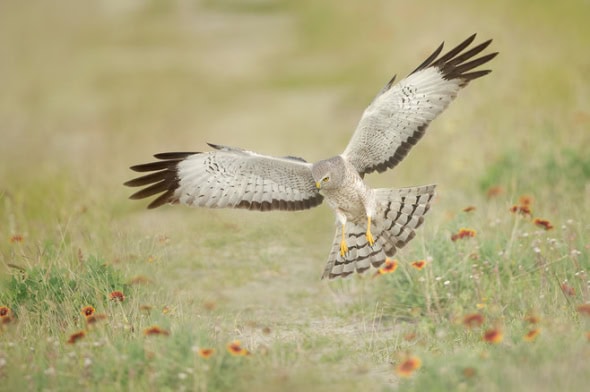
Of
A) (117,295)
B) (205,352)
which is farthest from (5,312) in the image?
(205,352)

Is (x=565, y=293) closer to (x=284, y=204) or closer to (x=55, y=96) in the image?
(x=284, y=204)

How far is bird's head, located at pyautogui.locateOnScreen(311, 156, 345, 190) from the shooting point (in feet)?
19.1

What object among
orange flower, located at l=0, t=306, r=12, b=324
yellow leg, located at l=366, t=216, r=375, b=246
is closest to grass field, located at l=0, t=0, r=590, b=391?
orange flower, located at l=0, t=306, r=12, b=324

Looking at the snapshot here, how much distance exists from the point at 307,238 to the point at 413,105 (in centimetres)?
254

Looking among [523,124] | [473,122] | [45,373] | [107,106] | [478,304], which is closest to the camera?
[45,373]

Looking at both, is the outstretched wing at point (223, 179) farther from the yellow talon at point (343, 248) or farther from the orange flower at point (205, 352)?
the orange flower at point (205, 352)

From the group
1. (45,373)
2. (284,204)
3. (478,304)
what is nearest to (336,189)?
(284,204)

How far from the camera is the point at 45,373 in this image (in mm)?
4195

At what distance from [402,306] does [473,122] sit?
440 cm

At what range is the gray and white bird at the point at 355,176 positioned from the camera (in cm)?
586

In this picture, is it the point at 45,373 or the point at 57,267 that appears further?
the point at 57,267

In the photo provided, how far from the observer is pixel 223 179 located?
6055 millimetres

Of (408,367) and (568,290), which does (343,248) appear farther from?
(408,367)

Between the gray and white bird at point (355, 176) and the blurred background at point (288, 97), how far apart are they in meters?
1.42
